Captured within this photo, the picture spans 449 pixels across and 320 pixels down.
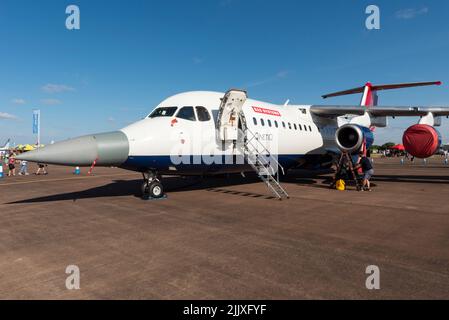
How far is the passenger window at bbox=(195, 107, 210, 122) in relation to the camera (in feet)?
33.9

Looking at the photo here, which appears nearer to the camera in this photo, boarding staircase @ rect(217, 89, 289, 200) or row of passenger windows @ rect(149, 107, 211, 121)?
row of passenger windows @ rect(149, 107, 211, 121)

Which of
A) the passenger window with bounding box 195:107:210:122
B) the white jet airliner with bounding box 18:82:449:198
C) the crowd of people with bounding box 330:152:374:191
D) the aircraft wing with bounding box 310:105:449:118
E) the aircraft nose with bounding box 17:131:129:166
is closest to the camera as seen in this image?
the aircraft nose with bounding box 17:131:129:166

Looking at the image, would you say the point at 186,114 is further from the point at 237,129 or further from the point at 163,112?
the point at 237,129

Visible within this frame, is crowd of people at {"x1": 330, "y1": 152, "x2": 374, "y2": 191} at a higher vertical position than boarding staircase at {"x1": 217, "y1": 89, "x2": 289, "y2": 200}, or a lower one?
lower

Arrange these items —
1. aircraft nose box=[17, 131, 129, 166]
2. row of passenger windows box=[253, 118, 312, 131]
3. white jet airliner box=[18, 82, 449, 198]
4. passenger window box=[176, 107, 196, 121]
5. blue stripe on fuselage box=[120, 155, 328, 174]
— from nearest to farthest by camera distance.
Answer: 1. aircraft nose box=[17, 131, 129, 166]
2. white jet airliner box=[18, 82, 449, 198]
3. blue stripe on fuselage box=[120, 155, 328, 174]
4. passenger window box=[176, 107, 196, 121]
5. row of passenger windows box=[253, 118, 312, 131]

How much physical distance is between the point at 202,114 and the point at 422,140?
31.6 ft

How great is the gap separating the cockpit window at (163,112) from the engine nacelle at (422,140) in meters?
10.1

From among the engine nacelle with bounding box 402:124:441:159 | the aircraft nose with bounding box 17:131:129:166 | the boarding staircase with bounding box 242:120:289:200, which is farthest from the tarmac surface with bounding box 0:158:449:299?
the engine nacelle with bounding box 402:124:441:159

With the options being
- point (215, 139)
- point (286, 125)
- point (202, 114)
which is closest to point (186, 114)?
point (202, 114)

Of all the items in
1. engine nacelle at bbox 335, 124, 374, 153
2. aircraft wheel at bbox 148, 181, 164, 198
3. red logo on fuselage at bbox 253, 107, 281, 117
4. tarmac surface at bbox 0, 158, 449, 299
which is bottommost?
tarmac surface at bbox 0, 158, 449, 299

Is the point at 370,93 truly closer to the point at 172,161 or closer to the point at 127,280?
the point at 172,161

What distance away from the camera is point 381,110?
48.0 ft

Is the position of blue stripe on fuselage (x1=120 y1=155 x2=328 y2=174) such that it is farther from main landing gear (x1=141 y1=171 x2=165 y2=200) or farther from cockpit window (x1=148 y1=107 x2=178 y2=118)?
cockpit window (x1=148 y1=107 x2=178 y2=118)

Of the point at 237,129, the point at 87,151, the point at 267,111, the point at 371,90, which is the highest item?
the point at 371,90
